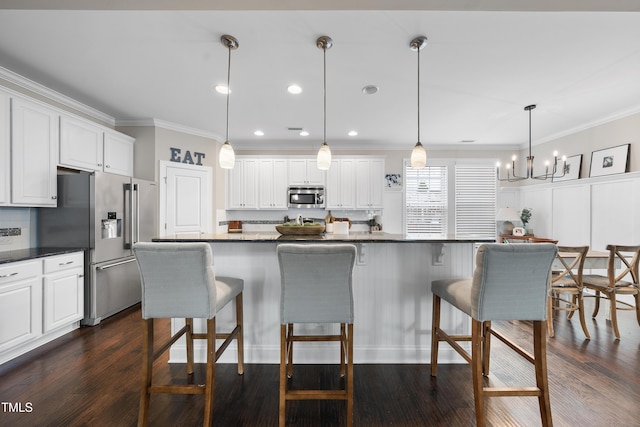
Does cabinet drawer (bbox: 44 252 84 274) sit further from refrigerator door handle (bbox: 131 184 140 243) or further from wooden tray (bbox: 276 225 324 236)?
wooden tray (bbox: 276 225 324 236)

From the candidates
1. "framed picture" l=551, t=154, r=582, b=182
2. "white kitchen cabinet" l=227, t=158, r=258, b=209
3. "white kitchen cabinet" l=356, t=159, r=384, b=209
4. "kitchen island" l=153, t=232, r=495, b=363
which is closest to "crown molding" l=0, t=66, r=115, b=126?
"white kitchen cabinet" l=227, t=158, r=258, b=209

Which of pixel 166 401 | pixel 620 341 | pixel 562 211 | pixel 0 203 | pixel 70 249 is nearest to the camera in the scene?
pixel 166 401

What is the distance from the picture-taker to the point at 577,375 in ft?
6.81

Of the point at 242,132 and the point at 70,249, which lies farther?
the point at 242,132

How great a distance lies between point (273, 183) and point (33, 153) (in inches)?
125

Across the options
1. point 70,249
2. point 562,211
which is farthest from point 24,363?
point 562,211

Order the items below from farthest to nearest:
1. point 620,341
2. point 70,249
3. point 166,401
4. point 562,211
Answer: point 562,211 → point 70,249 → point 620,341 → point 166,401

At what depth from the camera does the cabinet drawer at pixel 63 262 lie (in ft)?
8.36

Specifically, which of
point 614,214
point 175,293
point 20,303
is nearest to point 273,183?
point 20,303

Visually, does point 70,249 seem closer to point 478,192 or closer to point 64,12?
point 64,12

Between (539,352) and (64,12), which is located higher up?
(64,12)

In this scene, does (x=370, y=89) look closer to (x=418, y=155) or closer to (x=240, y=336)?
(x=418, y=155)

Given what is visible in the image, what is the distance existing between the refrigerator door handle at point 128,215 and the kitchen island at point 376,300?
68.1 inches

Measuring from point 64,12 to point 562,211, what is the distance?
6.65 metres
